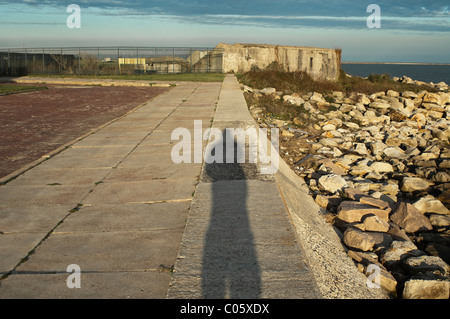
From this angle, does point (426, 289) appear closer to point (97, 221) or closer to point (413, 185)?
point (97, 221)

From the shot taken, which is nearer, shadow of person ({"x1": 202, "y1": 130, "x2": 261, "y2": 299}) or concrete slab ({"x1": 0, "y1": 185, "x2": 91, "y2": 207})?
shadow of person ({"x1": 202, "y1": 130, "x2": 261, "y2": 299})

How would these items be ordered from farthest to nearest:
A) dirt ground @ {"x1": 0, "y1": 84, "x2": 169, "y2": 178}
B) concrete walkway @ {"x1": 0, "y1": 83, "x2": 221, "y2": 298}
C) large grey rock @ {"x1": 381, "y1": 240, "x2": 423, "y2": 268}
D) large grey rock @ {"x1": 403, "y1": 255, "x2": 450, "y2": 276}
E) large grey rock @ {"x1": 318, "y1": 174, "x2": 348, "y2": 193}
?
dirt ground @ {"x1": 0, "y1": 84, "x2": 169, "y2": 178} → large grey rock @ {"x1": 318, "y1": 174, "x2": 348, "y2": 193} → large grey rock @ {"x1": 381, "y1": 240, "x2": 423, "y2": 268} → large grey rock @ {"x1": 403, "y1": 255, "x2": 450, "y2": 276} → concrete walkway @ {"x1": 0, "y1": 83, "x2": 221, "y2": 298}

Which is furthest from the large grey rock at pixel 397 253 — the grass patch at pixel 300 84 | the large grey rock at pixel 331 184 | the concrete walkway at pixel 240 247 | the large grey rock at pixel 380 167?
the grass patch at pixel 300 84

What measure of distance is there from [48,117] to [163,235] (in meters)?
9.34

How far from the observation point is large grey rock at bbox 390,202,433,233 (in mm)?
6371

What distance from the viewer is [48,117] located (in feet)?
39.3

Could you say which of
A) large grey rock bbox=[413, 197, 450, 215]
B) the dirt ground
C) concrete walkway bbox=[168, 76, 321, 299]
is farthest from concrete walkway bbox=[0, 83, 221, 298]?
large grey rock bbox=[413, 197, 450, 215]

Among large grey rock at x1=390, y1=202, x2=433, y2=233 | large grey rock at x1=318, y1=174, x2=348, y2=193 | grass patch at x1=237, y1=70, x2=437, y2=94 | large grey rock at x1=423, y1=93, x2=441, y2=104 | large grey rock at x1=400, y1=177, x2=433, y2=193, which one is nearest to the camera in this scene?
large grey rock at x1=390, y1=202, x2=433, y2=233

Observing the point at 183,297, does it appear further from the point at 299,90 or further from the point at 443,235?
the point at 299,90

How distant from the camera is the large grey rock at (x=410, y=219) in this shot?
6371 mm

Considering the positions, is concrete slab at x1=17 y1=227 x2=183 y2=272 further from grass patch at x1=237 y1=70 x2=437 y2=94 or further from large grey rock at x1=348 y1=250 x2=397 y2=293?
grass patch at x1=237 y1=70 x2=437 y2=94

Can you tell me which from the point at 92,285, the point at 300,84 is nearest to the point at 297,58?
the point at 300,84

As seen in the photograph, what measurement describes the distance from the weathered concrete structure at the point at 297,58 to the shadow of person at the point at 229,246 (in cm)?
2302

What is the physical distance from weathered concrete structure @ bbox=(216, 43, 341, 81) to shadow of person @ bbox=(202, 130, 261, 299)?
75.5ft
